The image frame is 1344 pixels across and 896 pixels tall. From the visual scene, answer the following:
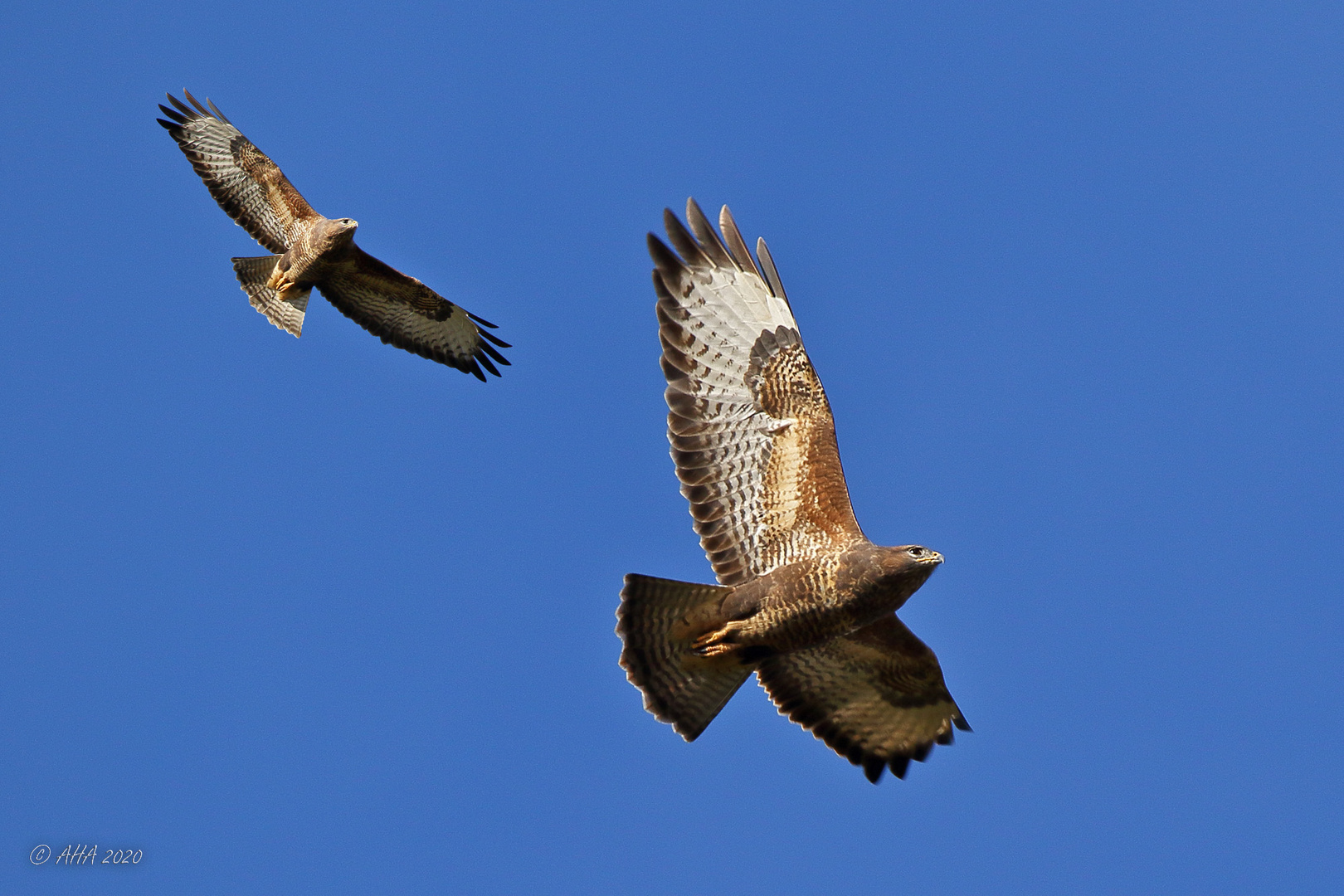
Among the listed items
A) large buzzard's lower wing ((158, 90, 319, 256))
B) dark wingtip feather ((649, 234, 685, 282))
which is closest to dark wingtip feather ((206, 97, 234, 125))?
large buzzard's lower wing ((158, 90, 319, 256))

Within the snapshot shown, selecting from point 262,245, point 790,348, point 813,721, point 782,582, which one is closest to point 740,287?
point 790,348

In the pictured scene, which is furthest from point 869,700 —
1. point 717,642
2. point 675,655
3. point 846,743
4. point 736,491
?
point 736,491

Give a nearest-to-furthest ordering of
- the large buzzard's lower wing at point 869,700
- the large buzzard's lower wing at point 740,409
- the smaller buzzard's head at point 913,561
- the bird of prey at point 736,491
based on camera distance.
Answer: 1. the smaller buzzard's head at point 913,561
2. the bird of prey at point 736,491
3. the large buzzard's lower wing at point 740,409
4. the large buzzard's lower wing at point 869,700

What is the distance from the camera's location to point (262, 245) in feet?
44.8

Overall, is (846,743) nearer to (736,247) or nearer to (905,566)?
(905,566)

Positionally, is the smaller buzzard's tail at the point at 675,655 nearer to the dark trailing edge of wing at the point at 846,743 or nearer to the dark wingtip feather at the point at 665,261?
the dark trailing edge of wing at the point at 846,743

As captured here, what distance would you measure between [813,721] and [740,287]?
322 cm

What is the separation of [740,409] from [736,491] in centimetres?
55

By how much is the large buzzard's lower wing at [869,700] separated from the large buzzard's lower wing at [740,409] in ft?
3.70

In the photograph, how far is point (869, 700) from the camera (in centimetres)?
901

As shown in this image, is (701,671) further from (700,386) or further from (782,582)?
(700,386)

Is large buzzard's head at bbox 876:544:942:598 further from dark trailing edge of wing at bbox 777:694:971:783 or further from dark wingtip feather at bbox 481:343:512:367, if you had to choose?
dark wingtip feather at bbox 481:343:512:367

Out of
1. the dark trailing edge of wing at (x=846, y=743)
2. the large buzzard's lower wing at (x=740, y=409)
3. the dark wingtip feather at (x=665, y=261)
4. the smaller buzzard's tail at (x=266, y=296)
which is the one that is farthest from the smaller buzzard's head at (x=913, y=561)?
the smaller buzzard's tail at (x=266, y=296)

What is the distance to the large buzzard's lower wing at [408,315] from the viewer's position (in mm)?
13203
